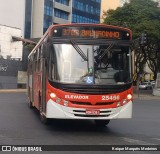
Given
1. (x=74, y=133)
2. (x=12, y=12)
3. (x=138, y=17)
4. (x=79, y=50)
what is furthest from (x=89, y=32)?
(x=12, y=12)

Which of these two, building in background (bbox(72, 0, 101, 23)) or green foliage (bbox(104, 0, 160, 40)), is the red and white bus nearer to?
green foliage (bbox(104, 0, 160, 40))

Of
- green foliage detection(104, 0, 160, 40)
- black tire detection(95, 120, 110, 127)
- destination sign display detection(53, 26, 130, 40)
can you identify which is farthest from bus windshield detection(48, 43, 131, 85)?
green foliage detection(104, 0, 160, 40)

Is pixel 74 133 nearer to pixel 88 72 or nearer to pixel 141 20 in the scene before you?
pixel 88 72

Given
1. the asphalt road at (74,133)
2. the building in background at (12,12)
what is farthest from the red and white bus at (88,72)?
the building in background at (12,12)

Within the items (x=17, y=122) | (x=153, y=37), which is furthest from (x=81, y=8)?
(x=17, y=122)

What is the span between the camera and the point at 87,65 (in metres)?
11.7

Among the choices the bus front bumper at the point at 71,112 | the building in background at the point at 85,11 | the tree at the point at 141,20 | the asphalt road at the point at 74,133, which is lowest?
the asphalt road at the point at 74,133

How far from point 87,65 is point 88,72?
21 centimetres

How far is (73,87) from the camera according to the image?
11500 mm

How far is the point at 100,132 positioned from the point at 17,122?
3.38 meters

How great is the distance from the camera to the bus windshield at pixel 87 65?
11633 mm

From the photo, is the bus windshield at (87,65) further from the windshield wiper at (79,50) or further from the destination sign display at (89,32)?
the destination sign display at (89,32)

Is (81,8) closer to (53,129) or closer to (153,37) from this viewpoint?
(153,37)

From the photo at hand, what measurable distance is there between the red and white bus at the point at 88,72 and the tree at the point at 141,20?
103 ft
